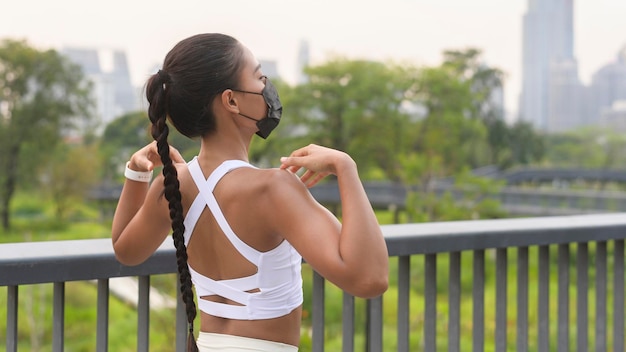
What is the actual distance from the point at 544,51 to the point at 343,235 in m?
96.0

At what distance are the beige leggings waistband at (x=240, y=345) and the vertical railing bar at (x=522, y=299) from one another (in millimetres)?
1037

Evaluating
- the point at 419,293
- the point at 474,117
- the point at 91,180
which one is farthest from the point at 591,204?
the point at 91,180

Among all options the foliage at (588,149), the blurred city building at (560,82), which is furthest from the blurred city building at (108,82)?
the blurred city building at (560,82)

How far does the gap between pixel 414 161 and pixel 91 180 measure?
15484 mm

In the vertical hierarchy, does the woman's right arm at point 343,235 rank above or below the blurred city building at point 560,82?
below

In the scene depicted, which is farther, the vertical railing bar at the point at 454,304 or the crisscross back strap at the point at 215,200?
the vertical railing bar at the point at 454,304

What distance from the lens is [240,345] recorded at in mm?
1209

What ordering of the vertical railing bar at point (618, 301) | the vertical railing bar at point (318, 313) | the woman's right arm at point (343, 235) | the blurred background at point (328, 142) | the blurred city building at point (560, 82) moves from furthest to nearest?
the blurred city building at point (560, 82), the blurred background at point (328, 142), the vertical railing bar at point (618, 301), the vertical railing bar at point (318, 313), the woman's right arm at point (343, 235)

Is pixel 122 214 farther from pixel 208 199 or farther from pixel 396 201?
pixel 396 201

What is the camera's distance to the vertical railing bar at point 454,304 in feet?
6.48

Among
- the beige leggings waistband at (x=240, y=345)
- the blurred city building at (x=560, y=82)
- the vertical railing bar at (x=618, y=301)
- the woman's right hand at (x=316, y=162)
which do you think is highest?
the blurred city building at (x=560, y=82)

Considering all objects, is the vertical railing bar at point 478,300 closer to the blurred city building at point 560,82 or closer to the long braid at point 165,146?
the long braid at point 165,146

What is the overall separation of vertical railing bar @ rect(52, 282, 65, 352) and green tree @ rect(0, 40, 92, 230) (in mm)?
29335

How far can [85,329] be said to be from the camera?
1341 centimetres
